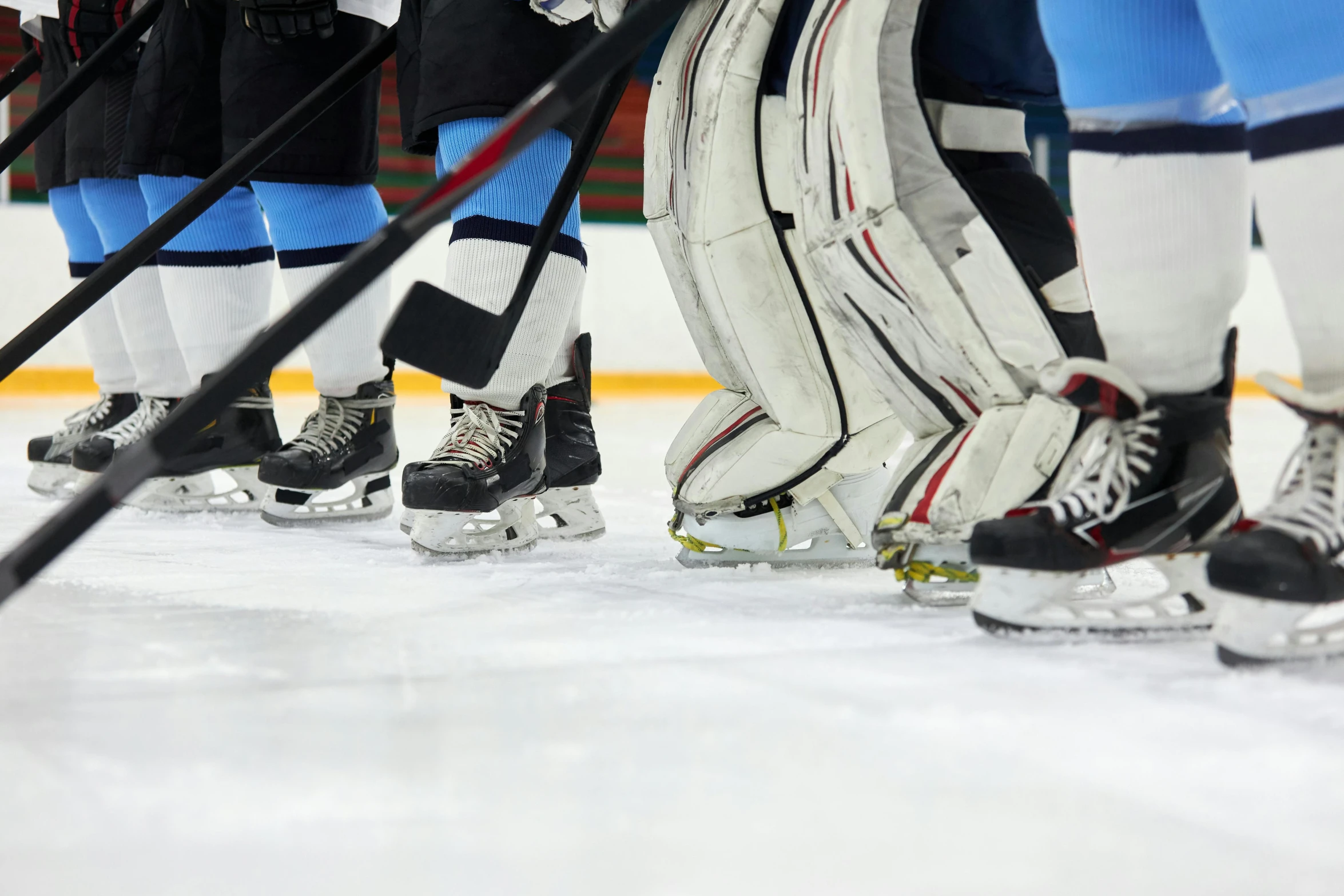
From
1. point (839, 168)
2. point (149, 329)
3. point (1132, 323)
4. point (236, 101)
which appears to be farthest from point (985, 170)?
point (149, 329)

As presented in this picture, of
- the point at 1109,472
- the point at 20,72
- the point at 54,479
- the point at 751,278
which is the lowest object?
the point at 54,479

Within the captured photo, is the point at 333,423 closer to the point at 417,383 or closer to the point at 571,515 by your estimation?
the point at 571,515

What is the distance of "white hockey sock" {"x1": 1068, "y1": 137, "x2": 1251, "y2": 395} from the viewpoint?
0.75 meters

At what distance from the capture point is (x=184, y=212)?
1131 mm

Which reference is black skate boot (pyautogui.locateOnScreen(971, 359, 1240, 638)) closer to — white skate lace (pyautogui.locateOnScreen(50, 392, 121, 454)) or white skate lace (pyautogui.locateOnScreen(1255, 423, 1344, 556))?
white skate lace (pyautogui.locateOnScreen(1255, 423, 1344, 556))

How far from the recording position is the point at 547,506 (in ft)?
4.49

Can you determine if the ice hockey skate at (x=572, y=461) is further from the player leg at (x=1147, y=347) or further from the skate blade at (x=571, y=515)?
the player leg at (x=1147, y=347)

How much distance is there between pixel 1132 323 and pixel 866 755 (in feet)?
1.30

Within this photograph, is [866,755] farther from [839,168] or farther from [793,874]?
[839,168]

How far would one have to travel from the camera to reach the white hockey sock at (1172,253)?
29.5 inches

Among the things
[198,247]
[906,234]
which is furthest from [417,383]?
[906,234]

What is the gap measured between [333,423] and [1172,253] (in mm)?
1081

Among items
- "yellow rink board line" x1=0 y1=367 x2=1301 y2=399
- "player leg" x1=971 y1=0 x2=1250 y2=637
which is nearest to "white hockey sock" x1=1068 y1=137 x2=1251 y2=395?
"player leg" x1=971 y1=0 x2=1250 y2=637

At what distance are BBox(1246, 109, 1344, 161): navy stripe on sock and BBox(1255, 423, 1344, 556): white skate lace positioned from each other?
0.50 ft
